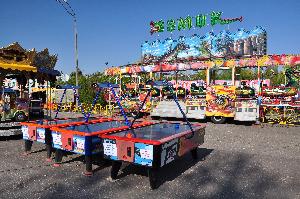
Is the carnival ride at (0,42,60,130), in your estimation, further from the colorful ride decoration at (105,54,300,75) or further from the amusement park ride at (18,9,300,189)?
the colorful ride decoration at (105,54,300,75)

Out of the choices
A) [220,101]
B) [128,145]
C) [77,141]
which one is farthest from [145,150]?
[220,101]

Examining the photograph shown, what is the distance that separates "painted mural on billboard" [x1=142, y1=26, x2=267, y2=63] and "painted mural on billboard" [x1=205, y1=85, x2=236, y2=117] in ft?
25.6

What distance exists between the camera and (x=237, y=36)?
26.3m

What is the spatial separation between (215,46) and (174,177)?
2216cm

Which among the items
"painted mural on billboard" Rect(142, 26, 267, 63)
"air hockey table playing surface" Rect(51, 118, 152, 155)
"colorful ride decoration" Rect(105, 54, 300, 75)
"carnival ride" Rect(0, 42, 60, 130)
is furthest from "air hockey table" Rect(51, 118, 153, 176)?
"painted mural on billboard" Rect(142, 26, 267, 63)

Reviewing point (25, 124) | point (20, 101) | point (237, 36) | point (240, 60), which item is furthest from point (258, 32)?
point (25, 124)

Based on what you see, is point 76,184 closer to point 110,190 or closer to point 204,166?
point 110,190

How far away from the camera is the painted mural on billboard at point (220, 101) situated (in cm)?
1725

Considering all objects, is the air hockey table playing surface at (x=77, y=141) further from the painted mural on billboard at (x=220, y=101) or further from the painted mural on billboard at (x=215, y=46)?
the painted mural on billboard at (x=215, y=46)

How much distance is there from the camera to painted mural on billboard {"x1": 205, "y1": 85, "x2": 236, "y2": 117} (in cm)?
1725

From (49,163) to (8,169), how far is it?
981 millimetres

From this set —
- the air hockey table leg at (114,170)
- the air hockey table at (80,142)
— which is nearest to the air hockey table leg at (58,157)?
the air hockey table at (80,142)

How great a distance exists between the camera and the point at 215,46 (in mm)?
26984

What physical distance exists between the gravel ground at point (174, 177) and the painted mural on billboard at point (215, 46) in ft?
56.9
